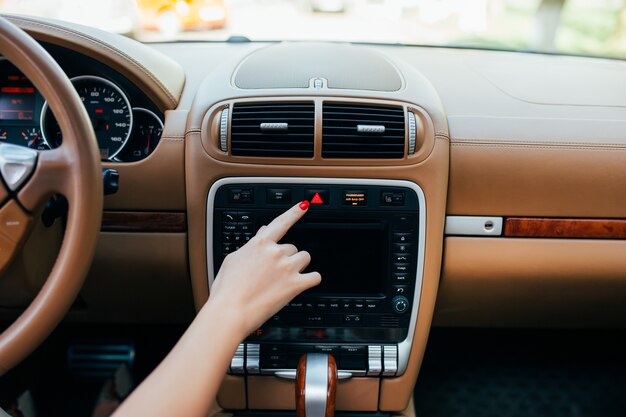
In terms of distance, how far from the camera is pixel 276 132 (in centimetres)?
Answer: 129

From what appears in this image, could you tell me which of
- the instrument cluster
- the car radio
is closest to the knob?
the car radio

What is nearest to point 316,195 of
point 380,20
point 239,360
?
point 239,360

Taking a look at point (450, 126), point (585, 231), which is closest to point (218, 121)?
point (450, 126)

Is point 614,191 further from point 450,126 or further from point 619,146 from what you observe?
point 450,126

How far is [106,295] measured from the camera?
160 centimetres

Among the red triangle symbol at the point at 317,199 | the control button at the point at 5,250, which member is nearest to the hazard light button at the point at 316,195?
the red triangle symbol at the point at 317,199

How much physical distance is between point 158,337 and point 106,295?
20.3 inches

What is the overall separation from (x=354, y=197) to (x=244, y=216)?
0.85 ft

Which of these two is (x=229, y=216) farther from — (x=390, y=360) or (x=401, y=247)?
(x=390, y=360)

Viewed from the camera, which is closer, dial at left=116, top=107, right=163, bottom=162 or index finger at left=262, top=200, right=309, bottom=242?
index finger at left=262, top=200, right=309, bottom=242

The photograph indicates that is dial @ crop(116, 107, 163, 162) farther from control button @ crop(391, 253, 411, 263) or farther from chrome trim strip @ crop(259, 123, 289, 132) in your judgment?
control button @ crop(391, 253, 411, 263)

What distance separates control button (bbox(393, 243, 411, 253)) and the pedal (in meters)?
1.14

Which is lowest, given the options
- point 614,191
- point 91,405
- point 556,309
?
point 91,405

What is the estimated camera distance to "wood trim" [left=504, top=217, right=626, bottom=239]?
1462mm
